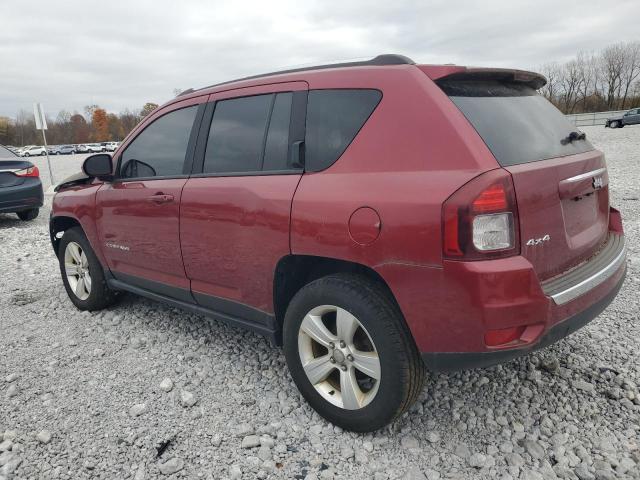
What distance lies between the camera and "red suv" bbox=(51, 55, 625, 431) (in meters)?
1.95

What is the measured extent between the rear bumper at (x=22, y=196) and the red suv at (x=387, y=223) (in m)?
6.80

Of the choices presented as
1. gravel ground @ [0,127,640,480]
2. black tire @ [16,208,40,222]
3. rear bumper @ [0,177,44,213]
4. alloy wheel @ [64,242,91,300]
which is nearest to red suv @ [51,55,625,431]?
gravel ground @ [0,127,640,480]

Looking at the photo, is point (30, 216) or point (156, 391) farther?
point (30, 216)

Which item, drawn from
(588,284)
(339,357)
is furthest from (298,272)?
(588,284)

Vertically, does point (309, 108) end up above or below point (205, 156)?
above

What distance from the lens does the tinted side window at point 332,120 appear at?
2326 millimetres

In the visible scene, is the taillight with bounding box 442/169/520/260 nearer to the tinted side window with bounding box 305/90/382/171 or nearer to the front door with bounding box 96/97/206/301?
the tinted side window with bounding box 305/90/382/171

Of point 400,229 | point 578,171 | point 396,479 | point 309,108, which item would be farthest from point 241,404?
point 578,171

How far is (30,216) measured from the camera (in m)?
9.53

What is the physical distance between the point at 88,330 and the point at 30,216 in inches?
272

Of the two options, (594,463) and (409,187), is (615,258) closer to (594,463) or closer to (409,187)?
(594,463)

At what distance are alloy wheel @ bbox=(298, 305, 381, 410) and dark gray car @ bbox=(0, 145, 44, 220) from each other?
26.4 ft

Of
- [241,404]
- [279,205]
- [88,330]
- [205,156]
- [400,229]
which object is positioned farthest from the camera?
[88,330]

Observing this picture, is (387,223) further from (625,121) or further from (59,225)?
(625,121)
